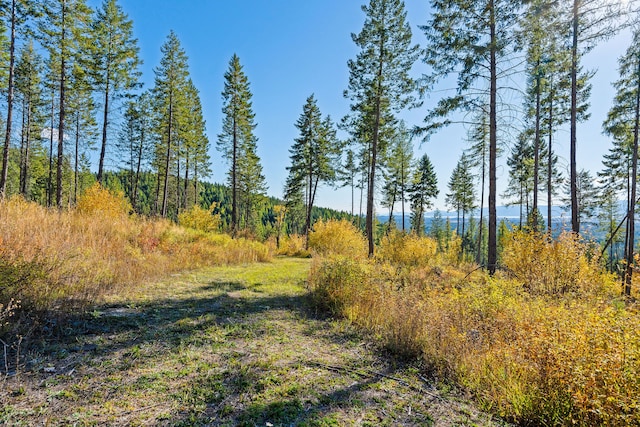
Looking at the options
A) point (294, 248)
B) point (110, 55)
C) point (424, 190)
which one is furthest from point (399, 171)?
point (110, 55)

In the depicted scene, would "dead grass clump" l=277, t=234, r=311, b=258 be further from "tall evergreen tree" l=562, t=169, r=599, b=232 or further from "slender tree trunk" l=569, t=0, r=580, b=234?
"tall evergreen tree" l=562, t=169, r=599, b=232

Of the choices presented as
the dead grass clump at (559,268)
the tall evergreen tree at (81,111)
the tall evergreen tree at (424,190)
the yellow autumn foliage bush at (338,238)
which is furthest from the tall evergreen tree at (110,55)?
the tall evergreen tree at (424,190)

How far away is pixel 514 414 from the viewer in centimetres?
236

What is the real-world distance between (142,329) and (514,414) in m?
4.13

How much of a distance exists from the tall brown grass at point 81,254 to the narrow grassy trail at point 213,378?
57 centimetres

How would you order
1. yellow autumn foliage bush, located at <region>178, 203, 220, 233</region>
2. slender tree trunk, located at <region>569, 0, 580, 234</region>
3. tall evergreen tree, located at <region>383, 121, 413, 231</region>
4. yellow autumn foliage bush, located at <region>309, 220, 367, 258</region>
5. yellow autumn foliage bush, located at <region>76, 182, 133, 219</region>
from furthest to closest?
Result: tall evergreen tree, located at <region>383, 121, 413, 231</region> < yellow autumn foliage bush, located at <region>178, 203, 220, 233</region> < yellow autumn foliage bush, located at <region>309, 220, 367, 258</region> < yellow autumn foliage bush, located at <region>76, 182, 133, 219</region> < slender tree trunk, located at <region>569, 0, 580, 234</region>

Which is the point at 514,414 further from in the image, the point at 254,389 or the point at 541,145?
the point at 541,145

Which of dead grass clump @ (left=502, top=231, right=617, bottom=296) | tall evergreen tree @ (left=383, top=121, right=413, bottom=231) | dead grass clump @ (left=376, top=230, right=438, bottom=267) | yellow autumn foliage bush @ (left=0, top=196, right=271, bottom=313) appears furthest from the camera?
tall evergreen tree @ (left=383, top=121, right=413, bottom=231)

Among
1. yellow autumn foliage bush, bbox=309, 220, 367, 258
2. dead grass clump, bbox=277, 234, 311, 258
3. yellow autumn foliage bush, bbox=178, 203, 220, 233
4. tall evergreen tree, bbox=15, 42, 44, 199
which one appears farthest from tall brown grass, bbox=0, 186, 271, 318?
tall evergreen tree, bbox=15, 42, 44, 199

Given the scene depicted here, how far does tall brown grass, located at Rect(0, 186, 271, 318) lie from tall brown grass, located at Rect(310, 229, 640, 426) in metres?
3.90

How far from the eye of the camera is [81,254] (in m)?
5.09

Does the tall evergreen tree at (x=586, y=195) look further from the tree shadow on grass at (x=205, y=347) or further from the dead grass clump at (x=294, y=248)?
the tree shadow on grass at (x=205, y=347)

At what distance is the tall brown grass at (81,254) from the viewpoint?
11.7ft

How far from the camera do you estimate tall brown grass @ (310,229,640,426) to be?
2145mm
